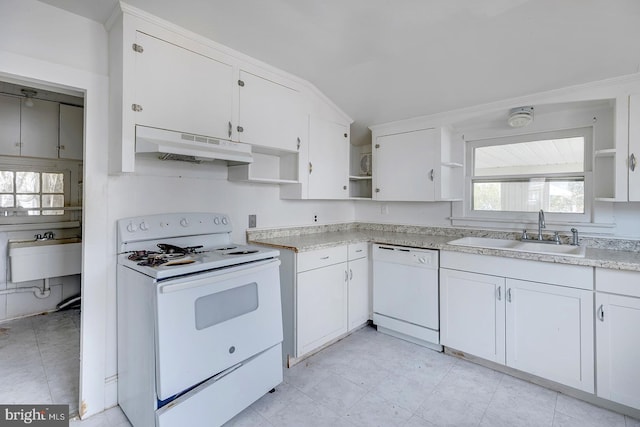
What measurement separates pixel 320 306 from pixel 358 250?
651 millimetres

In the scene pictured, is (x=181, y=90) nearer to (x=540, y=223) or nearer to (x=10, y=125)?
(x=10, y=125)

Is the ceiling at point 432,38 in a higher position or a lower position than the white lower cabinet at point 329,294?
higher

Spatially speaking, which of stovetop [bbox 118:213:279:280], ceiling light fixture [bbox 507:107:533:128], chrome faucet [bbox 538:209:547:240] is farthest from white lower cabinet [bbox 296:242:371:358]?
ceiling light fixture [bbox 507:107:533:128]

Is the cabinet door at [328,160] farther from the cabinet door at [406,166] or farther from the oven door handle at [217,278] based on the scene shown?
the oven door handle at [217,278]

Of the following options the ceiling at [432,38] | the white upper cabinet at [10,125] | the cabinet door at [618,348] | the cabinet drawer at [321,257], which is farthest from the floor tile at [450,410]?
the white upper cabinet at [10,125]

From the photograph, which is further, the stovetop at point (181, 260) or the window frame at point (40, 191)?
the window frame at point (40, 191)

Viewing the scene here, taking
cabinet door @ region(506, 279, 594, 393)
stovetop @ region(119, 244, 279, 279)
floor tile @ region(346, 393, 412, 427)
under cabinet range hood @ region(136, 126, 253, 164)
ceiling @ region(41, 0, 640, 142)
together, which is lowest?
floor tile @ region(346, 393, 412, 427)

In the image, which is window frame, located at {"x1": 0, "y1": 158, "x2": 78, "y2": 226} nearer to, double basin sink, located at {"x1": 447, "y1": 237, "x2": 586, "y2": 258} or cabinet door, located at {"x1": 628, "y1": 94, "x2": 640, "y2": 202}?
double basin sink, located at {"x1": 447, "y1": 237, "x2": 586, "y2": 258}

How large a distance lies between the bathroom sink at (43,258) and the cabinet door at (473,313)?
364 cm

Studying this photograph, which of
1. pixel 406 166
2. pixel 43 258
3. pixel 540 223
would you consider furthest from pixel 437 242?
pixel 43 258

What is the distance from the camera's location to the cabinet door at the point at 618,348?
5.55 feet

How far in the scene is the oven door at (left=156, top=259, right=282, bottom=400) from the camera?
1407 millimetres

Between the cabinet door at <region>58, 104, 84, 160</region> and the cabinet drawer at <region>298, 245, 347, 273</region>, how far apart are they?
9.79 ft

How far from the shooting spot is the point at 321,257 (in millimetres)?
2408
